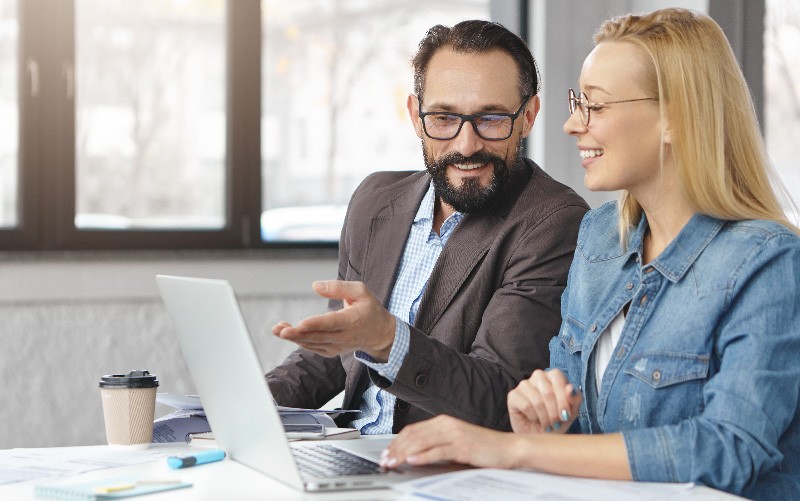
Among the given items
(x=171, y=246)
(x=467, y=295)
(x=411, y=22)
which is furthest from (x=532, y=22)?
(x=467, y=295)

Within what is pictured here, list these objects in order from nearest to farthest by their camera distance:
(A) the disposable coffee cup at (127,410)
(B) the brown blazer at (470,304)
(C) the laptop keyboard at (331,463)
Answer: (C) the laptop keyboard at (331,463) → (A) the disposable coffee cup at (127,410) → (B) the brown blazer at (470,304)

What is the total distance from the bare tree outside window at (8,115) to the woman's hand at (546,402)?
247 centimetres

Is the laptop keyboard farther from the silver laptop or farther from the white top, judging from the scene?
the white top

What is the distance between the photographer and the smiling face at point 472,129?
2.19 meters

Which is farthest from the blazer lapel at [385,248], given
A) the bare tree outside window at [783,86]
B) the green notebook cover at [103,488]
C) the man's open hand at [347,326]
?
the bare tree outside window at [783,86]

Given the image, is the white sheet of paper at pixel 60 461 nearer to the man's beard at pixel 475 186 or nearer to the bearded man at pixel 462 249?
the bearded man at pixel 462 249

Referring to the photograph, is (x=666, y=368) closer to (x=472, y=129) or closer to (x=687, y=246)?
(x=687, y=246)

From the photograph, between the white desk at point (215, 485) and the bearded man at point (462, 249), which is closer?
the white desk at point (215, 485)

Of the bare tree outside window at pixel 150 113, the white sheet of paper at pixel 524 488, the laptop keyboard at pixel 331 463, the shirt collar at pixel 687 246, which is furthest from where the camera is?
the bare tree outside window at pixel 150 113

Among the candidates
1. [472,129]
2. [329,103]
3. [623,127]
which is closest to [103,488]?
[623,127]

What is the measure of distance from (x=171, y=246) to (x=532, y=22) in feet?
5.37

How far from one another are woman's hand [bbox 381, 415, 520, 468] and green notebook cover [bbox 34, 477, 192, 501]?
0.29m

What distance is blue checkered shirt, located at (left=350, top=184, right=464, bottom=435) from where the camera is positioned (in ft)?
7.20

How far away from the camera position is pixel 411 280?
228 cm
